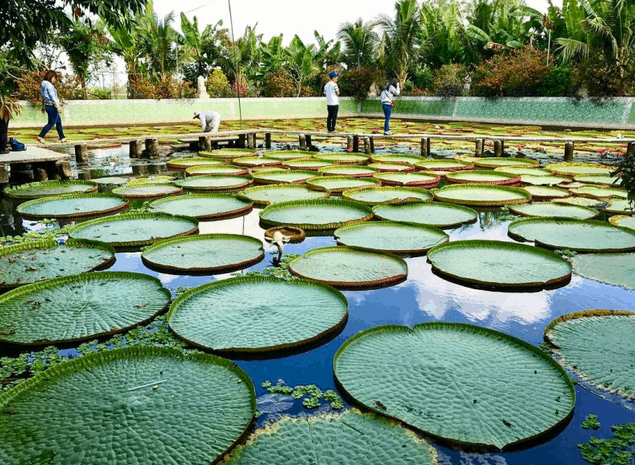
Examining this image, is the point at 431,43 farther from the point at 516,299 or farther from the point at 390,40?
the point at 516,299

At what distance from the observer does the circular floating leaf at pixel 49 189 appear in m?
5.58

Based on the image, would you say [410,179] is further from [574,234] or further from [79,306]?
[79,306]

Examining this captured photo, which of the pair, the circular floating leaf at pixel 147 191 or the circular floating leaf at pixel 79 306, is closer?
the circular floating leaf at pixel 79 306

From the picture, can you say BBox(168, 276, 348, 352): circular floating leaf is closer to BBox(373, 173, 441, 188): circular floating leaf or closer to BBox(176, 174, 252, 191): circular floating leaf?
BBox(176, 174, 252, 191): circular floating leaf

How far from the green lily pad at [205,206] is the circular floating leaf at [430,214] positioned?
1.38m

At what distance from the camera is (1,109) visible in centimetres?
557

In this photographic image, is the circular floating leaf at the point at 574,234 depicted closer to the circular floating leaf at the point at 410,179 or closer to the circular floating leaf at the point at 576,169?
the circular floating leaf at the point at 410,179

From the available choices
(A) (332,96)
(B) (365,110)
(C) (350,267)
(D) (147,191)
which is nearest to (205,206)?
(D) (147,191)

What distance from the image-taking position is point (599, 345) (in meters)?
2.25

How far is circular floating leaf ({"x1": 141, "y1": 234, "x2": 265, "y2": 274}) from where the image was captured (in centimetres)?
327

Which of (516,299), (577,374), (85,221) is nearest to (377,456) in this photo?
(577,374)

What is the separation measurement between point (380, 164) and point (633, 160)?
538cm

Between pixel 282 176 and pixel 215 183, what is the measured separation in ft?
3.05

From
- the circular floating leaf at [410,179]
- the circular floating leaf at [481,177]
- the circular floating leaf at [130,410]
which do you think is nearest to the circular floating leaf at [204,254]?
the circular floating leaf at [130,410]
